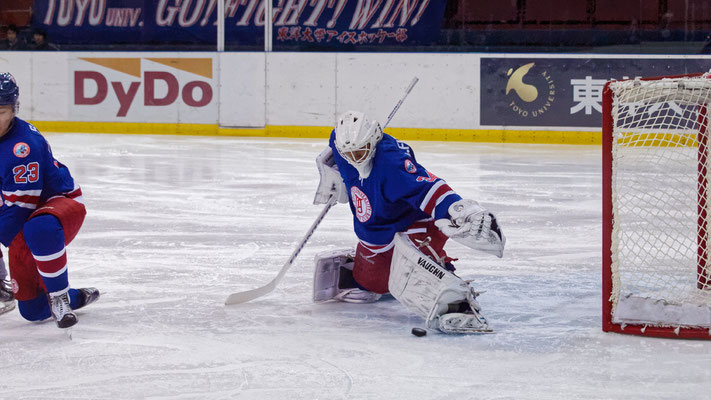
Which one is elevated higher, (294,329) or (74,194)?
(74,194)

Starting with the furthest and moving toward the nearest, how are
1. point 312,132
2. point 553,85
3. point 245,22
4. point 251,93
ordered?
1. point 245,22
2. point 251,93
3. point 312,132
4. point 553,85

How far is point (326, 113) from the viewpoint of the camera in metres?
9.67

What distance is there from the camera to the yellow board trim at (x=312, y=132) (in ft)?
29.8

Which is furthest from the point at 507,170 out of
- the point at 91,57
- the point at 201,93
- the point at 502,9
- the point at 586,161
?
the point at 91,57

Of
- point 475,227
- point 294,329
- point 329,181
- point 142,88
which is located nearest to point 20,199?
point 294,329

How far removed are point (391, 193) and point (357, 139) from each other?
7.3 inches

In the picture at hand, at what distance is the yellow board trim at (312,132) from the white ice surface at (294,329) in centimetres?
405

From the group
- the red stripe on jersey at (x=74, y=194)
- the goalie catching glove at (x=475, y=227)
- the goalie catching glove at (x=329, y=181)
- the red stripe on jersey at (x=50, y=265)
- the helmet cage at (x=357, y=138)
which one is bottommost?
the red stripe on jersey at (x=50, y=265)

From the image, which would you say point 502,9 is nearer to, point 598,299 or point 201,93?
point 201,93

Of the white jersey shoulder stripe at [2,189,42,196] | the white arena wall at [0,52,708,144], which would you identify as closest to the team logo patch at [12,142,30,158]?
the white jersey shoulder stripe at [2,189,42,196]

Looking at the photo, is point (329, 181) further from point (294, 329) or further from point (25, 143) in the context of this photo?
point (25, 143)

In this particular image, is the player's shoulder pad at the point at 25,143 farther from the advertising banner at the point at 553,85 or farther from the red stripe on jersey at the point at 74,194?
the advertising banner at the point at 553,85

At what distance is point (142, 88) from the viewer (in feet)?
32.9

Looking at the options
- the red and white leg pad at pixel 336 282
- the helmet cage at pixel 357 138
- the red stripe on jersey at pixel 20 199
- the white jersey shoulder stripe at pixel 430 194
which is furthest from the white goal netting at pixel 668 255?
the red stripe on jersey at pixel 20 199
